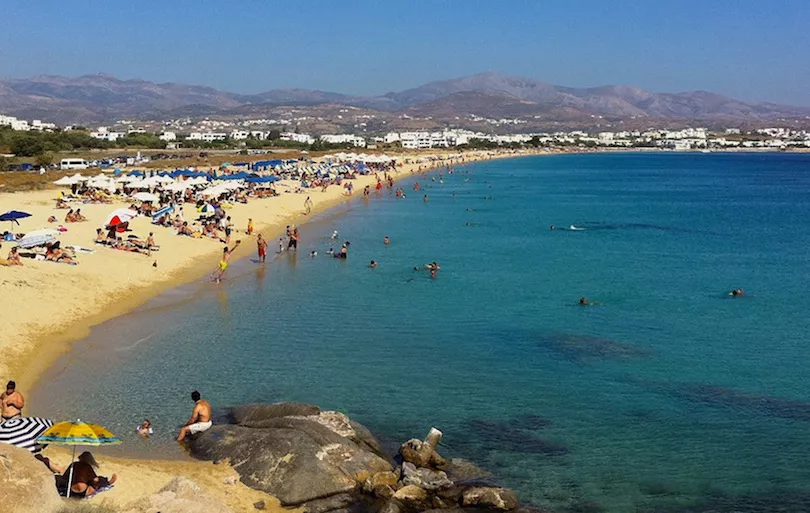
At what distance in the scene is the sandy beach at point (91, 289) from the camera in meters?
11.8

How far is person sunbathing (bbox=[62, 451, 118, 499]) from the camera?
10258 millimetres

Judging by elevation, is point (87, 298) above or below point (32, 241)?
below

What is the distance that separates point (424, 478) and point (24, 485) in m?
5.50

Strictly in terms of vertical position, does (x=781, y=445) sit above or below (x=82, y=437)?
below

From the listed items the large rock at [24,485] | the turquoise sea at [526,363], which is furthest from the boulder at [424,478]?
the large rock at [24,485]

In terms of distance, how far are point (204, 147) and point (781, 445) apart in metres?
114

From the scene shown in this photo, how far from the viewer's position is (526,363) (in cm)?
1827

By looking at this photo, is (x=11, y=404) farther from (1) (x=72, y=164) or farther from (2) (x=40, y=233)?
(1) (x=72, y=164)

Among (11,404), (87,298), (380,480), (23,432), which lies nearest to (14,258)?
(87,298)

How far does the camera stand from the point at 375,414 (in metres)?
14.7

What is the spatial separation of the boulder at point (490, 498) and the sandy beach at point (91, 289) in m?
3.07

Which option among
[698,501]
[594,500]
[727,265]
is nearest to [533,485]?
[594,500]

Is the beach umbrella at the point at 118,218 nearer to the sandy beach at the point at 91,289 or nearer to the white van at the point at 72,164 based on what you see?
the sandy beach at the point at 91,289

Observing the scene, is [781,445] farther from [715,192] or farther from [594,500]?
[715,192]
